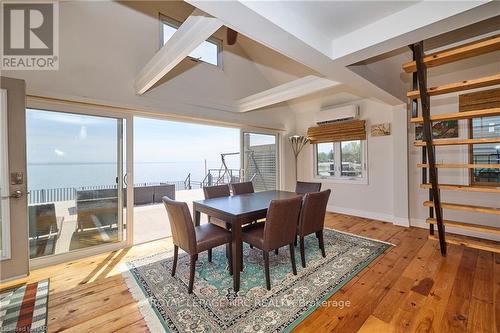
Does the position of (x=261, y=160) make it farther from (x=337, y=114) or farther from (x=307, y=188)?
(x=337, y=114)

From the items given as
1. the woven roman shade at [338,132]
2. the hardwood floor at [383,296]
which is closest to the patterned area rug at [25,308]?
the hardwood floor at [383,296]

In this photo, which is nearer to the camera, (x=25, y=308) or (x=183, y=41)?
(x=25, y=308)

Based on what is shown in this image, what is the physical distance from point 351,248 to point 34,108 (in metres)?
4.29

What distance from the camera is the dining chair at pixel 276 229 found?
211 cm

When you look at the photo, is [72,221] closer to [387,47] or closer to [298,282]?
[298,282]

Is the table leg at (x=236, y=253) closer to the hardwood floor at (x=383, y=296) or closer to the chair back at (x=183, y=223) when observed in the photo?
the chair back at (x=183, y=223)

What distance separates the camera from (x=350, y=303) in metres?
1.91

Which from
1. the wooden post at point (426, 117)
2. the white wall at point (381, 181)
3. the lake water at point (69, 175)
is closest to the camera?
the wooden post at point (426, 117)

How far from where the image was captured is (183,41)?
2006 millimetres

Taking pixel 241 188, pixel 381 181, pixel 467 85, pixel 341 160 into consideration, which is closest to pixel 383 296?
pixel 467 85

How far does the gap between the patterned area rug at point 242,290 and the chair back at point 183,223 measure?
0.44 meters

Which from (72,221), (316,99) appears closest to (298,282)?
(72,221)

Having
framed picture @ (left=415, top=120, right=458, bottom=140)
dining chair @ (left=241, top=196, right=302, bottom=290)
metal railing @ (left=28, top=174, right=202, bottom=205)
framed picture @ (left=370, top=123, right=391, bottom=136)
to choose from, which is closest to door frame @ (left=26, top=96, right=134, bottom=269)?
metal railing @ (left=28, top=174, right=202, bottom=205)

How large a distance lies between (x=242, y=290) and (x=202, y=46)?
3903 mm
